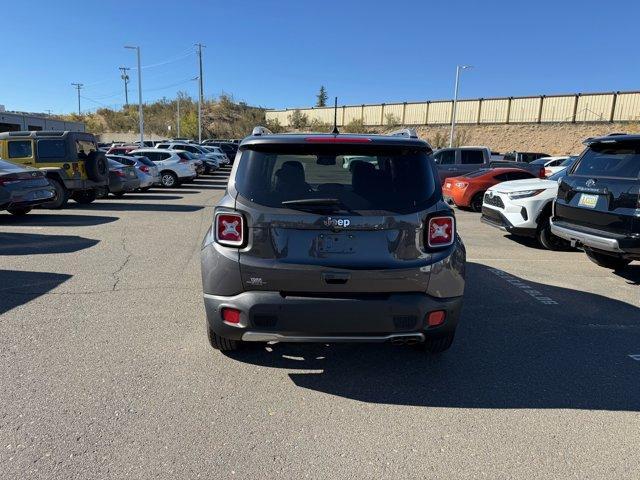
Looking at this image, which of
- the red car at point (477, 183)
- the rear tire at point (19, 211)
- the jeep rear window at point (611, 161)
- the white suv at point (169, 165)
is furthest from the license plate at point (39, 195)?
the white suv at point (169, 165)

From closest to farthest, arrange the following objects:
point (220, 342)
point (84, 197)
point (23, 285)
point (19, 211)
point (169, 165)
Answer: point (220, 342) → point (23, 285) → point (19, 211) → point (84, 197) → point (169, 165)

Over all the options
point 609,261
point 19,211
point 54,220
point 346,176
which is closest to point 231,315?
point 346,176

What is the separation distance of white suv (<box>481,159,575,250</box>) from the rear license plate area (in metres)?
6.43

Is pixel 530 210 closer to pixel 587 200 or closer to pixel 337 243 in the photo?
pixel 587 200

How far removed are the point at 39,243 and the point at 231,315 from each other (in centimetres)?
675

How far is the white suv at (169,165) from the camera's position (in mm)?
21922

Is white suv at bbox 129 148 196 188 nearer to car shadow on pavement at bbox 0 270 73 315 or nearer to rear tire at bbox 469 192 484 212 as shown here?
rear tire at bbox 469 192 484 212

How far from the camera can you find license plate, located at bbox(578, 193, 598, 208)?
639cm

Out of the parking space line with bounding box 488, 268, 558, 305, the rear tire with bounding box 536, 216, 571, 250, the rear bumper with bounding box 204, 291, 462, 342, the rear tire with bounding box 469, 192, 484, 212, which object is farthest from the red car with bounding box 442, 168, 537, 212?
the rear bumper with bounding box 204, 291, 462, 342

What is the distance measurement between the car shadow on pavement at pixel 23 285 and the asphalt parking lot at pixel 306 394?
4cm

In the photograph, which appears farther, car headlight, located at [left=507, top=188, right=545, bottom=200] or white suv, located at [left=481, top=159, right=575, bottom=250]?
car headlight, located at [left=507, top=188, right=545, bottom=200]

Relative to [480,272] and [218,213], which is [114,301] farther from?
[480,272]

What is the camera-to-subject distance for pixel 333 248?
3.26 m

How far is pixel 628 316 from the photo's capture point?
17.4 feet
